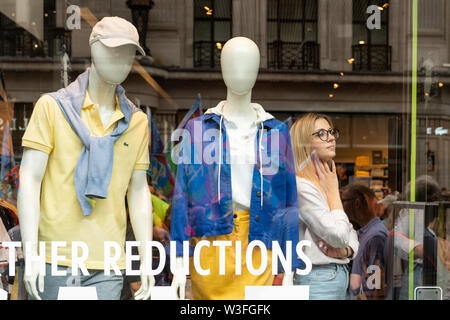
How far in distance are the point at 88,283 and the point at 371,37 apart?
228 centimetres

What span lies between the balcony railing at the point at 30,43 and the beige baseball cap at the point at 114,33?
0.29 metres

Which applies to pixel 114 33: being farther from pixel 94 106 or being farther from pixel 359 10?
pixel 359 10

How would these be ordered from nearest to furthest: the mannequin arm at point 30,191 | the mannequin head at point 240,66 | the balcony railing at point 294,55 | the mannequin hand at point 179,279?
1. the mannequin arm at point 30,191
2. the mannequin head at point 240,66
3. the mannequin hand at point 179,279
4. the balcony railing at point 294,55

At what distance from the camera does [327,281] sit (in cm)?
343

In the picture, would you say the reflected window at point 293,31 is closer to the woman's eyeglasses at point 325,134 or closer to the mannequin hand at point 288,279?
the woman's eyeglasses at point 325,134

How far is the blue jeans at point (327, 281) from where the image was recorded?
11.1 ft

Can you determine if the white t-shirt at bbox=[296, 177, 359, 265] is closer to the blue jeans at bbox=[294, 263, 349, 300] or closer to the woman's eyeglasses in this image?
the blue jeans at bbox=[294, 263, 349, 300]

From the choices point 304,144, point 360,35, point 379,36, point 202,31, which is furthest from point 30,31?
point 379,36

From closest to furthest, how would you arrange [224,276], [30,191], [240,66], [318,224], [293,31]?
[30,191] < [240,66] < [224,276] < [318,224] < [293,31]

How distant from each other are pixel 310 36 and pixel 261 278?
1.52m

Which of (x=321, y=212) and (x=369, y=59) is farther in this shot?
(x=369, y=59)

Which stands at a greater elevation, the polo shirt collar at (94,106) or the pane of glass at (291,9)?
the pane of glass at (291,9)

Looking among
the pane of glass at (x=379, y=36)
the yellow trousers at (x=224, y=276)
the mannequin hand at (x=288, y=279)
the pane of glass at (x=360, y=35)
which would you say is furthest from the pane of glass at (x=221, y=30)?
the mannequin hand at (x=288, y=279)

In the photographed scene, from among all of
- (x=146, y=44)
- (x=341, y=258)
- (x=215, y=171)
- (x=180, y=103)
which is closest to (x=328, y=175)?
(x=341, y=258)
